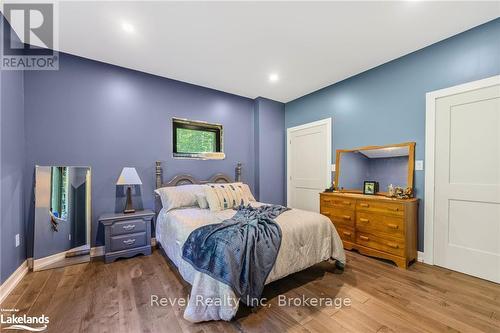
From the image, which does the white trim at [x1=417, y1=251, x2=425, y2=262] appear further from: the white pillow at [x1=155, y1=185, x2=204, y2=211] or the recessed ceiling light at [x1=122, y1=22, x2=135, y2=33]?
the recessed ceiling light at [x1=122, y1=22, x2=135, y2=33]

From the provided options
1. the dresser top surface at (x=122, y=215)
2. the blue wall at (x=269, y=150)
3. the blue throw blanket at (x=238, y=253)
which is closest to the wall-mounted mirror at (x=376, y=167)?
the blue wall at (x=269, y=150)

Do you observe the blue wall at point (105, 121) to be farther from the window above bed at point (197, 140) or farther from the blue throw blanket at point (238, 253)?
the blue throw blanket at point (238, 253)

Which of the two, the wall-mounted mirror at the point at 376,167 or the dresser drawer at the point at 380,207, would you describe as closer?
the dresser drawer at the point at 380,207

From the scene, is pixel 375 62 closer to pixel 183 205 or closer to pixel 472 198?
pixel 472 198

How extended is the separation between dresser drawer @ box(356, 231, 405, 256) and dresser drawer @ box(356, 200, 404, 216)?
1.09 feet

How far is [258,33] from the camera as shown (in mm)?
2338

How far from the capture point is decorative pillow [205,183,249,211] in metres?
2.83

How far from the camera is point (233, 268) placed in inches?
63.7

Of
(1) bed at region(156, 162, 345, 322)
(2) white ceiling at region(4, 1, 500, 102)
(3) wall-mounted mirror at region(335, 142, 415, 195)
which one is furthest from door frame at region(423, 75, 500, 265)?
(1) bed at region(156, 162, 345, 322)

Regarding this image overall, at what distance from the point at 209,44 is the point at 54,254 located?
3188 mm

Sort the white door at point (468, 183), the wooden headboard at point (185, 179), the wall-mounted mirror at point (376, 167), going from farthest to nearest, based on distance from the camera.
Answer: the wooden headboard at point (185, 179)
the wall-mounted mirror at point (376, 167)
the white door at point (468, 183)

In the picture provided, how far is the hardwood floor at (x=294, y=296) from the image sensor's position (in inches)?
61.8

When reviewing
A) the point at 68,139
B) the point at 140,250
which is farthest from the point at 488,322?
the point at 68,139

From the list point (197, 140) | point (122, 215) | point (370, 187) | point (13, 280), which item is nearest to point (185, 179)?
point (197, 140)
